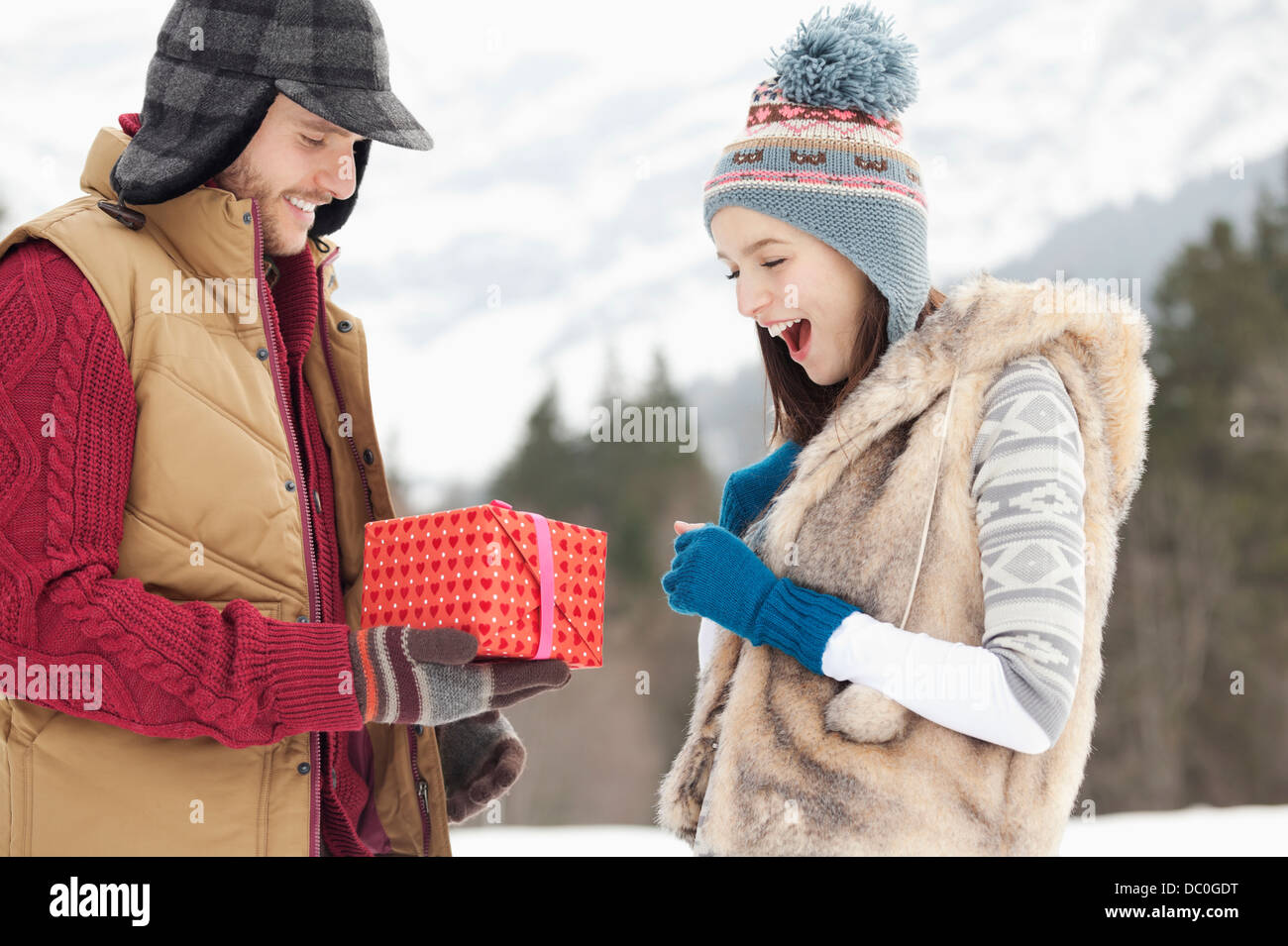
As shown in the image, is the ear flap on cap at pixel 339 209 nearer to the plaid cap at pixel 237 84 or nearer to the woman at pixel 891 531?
the plaid cap at pixel 237 84

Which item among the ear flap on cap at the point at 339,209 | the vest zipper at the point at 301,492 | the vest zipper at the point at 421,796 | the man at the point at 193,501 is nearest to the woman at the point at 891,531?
the man at the point at 193,501

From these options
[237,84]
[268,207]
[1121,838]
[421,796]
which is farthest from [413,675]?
[1121,838]

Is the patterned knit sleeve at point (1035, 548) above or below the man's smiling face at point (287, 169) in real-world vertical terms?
below

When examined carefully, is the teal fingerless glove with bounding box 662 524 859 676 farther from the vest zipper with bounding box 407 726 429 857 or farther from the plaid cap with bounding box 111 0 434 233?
the plaid cap with bounding box 111 0 434 233

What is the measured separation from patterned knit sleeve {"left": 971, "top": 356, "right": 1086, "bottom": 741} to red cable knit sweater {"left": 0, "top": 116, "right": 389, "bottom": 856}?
1.05 meters

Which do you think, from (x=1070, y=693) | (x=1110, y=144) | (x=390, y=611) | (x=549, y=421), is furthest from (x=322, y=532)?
(x=1110, y=144)

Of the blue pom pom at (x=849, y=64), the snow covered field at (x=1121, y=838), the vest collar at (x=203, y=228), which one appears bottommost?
the snow covered field at (x=1121, y=838)

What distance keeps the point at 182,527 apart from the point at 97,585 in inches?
7.0

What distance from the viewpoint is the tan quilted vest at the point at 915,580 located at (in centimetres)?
Result: 192

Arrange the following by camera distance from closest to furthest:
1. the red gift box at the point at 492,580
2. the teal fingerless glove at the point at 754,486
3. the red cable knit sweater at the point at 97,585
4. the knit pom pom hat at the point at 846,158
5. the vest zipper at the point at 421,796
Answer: the red cable knit sweater at the point at 97,585 < the red gift box at the point at 492,580 < the knit pom pom hat at the point at 846,158 < the vest zipper at the point at 421,796 < the teal fingerless glove at the point at 754,486

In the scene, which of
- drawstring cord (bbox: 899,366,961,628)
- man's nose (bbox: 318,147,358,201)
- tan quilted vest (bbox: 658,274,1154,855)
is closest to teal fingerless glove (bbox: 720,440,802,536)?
tan quilted vest (bbox: 658,274,1154,855)

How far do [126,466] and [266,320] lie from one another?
15.5 inches

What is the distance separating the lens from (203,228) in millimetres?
2061

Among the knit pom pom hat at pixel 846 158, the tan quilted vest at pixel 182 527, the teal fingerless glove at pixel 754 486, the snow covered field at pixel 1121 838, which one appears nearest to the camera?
the tan quilted vest at pixel 182 527
